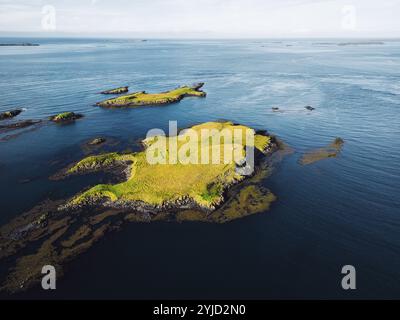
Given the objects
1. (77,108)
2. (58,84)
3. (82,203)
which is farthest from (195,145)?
(58,84)

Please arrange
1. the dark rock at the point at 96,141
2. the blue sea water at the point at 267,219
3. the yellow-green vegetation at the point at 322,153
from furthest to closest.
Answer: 1. the dark rock at the point at 96,141
2. the yellow-green vegetation at the point at 322,153
3. the blue sea water at the point at 267,219

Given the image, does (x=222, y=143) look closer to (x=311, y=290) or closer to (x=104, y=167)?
(x=104, y=167)

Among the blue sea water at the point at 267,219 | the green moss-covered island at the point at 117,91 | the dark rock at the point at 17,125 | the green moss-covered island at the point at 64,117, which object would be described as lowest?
the blue sea water at the point at 267,219

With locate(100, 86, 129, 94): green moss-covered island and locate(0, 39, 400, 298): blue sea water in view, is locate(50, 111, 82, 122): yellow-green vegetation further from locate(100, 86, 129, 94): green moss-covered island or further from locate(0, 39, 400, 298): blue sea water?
locate(100, 86, 129, 94): green moss-covered island

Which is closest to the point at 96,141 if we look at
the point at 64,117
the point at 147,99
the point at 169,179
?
the point at 64,117

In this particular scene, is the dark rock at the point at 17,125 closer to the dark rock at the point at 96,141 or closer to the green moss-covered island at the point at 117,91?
the dark rock at the point at 96,141

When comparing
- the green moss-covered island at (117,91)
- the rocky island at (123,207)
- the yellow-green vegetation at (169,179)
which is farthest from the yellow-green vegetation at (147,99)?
the rocky island at (123,207)
